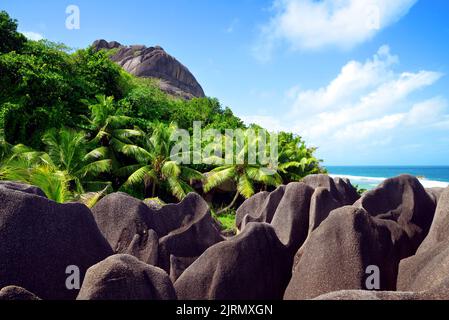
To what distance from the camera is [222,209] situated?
906 inches

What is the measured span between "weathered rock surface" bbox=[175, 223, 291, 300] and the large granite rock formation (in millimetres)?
45033

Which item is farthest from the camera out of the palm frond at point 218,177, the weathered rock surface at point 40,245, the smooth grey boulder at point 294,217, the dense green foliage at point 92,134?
the palm frond at point 218,177

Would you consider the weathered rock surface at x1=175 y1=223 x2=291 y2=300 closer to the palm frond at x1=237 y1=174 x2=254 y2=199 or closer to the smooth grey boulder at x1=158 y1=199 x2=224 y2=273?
the smooth grey boulder at x1=158 y1=199 x2=224 y2=273

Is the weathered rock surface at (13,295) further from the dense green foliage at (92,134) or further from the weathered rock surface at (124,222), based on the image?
the dense green foliage at (92,134)

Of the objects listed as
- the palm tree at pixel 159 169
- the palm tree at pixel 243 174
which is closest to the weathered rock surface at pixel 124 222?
the palm tree at pixel 159 169

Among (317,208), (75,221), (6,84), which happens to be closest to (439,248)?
(317,208)

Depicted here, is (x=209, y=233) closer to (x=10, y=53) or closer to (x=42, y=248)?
(x=42, y=248)

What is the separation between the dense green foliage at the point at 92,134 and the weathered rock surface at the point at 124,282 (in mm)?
12008

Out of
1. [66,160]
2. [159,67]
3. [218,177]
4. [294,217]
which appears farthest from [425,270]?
[159,67]

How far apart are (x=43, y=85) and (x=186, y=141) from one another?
8.05 metres

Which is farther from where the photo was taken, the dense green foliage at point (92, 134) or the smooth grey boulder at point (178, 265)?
the dense green foliage at point (92, 134)

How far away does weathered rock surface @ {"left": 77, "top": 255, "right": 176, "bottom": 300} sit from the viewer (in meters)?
3.39

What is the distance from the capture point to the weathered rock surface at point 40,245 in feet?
14.1

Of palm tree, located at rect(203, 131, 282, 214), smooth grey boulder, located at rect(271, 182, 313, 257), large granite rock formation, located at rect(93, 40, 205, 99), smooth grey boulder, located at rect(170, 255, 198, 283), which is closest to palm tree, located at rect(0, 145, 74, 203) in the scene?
smooth grey boulder, located at rect(170, 255, 198, 283)
